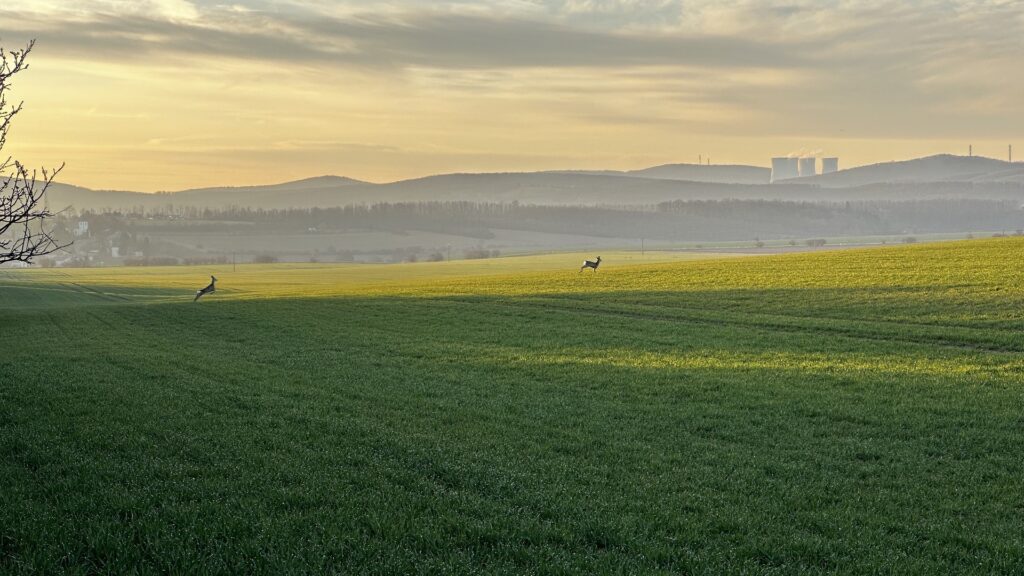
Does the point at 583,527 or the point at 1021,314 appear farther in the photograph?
the point at 1021,314

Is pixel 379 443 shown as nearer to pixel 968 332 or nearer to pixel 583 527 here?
pixel 583 527

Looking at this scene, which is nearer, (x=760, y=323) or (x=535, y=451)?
(x=535, y=451)

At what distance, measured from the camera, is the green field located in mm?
8539

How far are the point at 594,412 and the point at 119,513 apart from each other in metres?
10.1

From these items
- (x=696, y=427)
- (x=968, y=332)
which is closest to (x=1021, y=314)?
(x=968, y=332)

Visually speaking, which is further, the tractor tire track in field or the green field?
the tractor tire track in field

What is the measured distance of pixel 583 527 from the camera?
9172 mm

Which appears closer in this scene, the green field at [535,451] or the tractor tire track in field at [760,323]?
the green field at [535,451]

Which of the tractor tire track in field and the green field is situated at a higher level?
the tractor tire track in field

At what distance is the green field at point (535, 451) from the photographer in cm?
854

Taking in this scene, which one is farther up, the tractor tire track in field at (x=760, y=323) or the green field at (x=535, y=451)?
the tractor tire track in field at (x=760, y=323)

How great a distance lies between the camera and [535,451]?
43.5ft

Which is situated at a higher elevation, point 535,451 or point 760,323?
point 760,323

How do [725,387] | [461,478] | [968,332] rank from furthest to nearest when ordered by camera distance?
[968,332] → [725,387] → [461,478]
